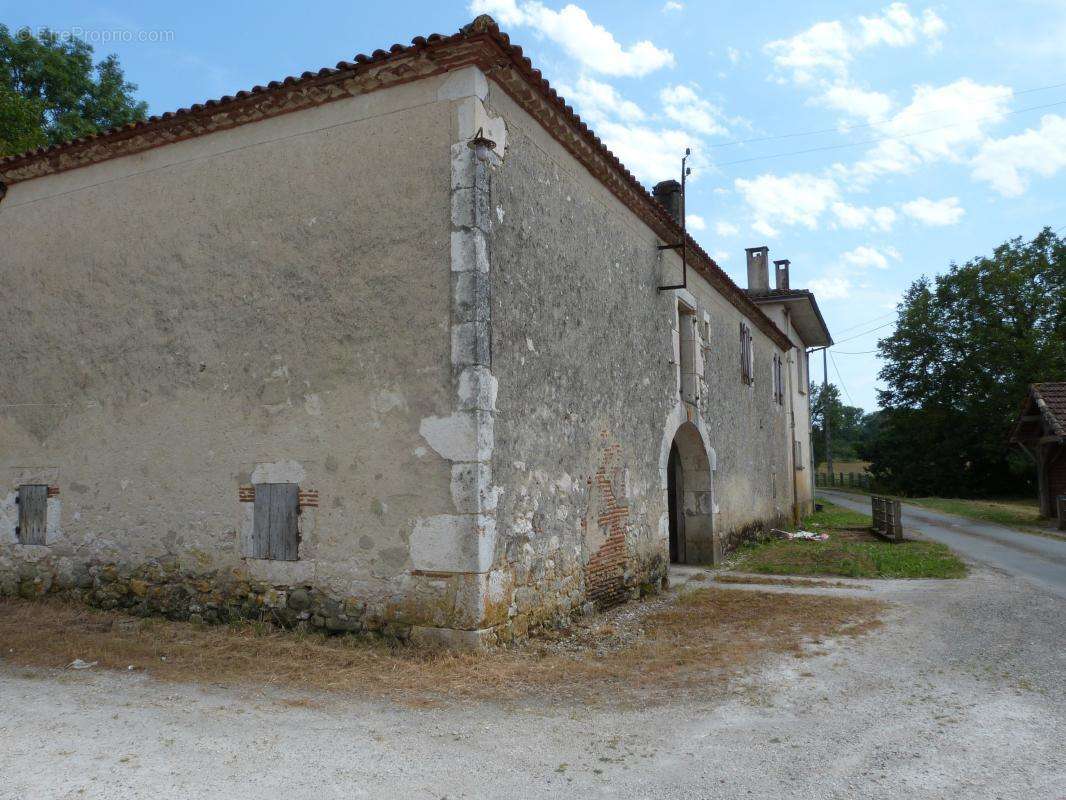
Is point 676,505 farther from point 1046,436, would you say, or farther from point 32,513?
point 1046,436

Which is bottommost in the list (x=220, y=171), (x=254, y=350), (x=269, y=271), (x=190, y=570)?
(x=190, y=570)

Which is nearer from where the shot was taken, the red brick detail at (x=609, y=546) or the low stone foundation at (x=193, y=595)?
the low stone foundation at (x=193, y=595)


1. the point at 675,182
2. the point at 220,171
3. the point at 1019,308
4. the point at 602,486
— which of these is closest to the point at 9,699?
the point at 220,171

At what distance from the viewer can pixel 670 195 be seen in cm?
1208

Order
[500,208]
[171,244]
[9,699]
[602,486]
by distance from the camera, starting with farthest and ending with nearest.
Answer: [602,486], [171,244], [500,208], [9,699]

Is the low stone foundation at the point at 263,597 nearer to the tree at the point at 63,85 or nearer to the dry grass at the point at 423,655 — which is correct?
the dry grass at the point at 423,655

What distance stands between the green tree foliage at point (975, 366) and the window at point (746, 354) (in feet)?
73.7

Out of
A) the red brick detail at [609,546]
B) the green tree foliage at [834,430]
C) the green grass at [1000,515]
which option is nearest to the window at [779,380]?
the green grass at [1000,515]

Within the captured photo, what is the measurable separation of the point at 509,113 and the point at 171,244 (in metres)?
3.42

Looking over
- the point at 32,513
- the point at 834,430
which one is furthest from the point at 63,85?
the point at 834,430

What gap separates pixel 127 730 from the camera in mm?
4113

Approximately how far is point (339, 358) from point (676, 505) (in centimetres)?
706

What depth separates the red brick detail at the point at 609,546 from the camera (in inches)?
297

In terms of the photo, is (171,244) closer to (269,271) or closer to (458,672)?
(269,271)
